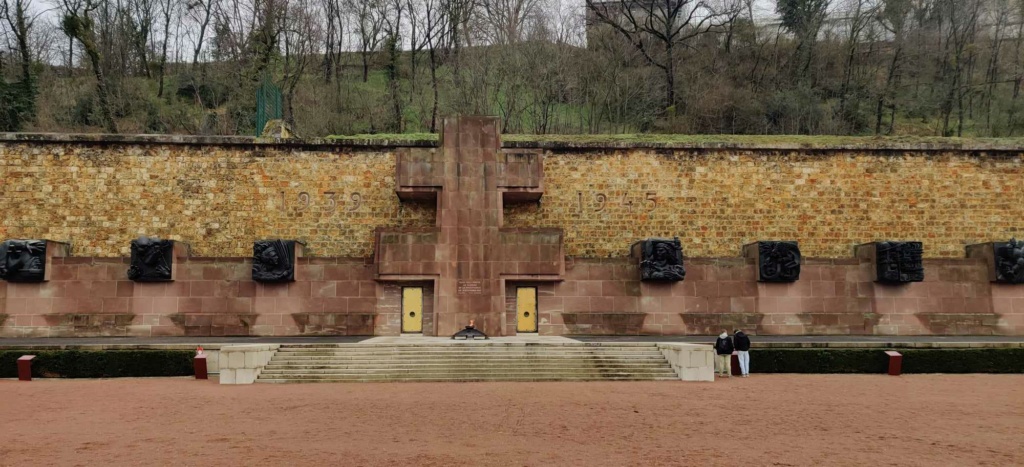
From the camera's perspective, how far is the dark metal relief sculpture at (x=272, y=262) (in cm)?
1972

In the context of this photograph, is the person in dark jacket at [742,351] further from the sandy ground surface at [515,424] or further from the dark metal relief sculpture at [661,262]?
the dark metal relief sculpture at [661,262]

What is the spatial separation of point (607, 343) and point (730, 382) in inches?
122

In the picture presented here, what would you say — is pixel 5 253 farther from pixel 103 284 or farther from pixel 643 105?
pixel 643 105

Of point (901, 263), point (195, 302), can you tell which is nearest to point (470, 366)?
point (195, 302)

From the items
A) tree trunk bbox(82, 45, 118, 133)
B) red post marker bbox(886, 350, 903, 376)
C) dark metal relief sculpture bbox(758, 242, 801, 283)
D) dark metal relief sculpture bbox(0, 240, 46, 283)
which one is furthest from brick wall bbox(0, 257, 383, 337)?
tree trunk bbox(82, 45, 118, 133)

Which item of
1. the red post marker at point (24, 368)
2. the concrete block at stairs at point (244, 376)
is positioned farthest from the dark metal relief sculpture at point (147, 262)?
the concrete block at stairs at point (244, 376)

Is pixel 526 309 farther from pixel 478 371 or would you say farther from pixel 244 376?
pixel 244 376

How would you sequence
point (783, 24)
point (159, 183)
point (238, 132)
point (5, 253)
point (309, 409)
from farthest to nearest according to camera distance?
point (783, 24)
point (238, 132)
point (159, 183)
point (5, 253)
point (309, 409)

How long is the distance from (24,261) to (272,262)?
7010 mm

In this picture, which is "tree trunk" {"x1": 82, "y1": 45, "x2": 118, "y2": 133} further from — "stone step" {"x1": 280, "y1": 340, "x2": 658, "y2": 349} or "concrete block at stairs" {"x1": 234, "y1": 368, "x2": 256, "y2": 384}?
"concrete block at stairs" {"x1": 234, "y1": 368, "x2": 256, "y2": 384}

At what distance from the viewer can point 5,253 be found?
19.5 metres

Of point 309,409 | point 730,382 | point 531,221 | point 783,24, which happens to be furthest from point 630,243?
point 783,24

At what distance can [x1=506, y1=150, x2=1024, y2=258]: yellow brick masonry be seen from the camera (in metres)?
22.7

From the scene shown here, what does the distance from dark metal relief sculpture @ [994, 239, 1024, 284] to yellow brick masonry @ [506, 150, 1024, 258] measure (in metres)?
2.12
